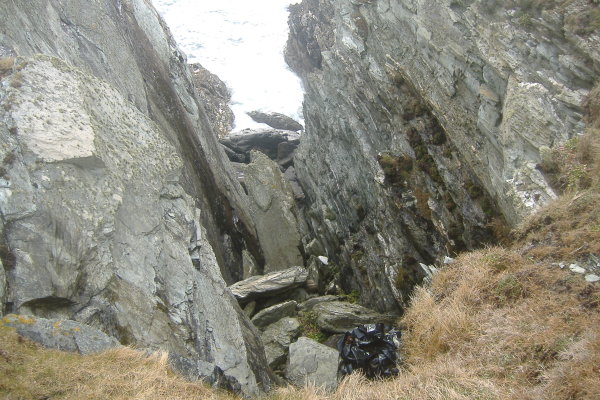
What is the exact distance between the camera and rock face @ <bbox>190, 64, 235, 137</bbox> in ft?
92.0

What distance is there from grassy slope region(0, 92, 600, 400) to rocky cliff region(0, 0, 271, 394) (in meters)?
1.18

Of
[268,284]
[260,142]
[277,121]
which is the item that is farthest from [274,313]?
[277,121]

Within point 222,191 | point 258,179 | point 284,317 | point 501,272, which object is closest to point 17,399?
point 501,272

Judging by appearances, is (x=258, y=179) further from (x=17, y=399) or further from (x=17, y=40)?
(x=17, y=399)

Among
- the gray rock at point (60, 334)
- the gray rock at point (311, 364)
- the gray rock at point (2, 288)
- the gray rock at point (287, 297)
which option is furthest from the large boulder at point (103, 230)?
the gray rock at point (287, 297)

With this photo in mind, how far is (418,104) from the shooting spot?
14609 mm

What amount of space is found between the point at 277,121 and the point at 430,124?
52.3ft

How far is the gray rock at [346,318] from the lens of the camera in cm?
1449

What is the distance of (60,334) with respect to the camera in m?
6.30

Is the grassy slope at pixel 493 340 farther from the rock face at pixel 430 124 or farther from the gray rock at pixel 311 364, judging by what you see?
the gray rock at pixel 311 364

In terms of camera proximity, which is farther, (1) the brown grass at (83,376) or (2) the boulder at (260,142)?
(2) the boulder at (260,142)

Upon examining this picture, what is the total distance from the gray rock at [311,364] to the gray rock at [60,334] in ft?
18.1

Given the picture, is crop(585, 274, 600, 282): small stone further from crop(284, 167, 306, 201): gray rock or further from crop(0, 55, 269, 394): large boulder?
crop(284, 167, 306, 201): gray rock

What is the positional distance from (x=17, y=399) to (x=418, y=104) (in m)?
12.5
